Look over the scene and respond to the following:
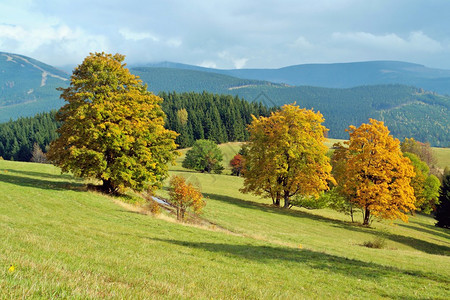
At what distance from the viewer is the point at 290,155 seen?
47719 millimetres

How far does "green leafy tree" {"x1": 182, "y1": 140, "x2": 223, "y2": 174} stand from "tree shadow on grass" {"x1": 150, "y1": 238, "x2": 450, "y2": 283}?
329 ft

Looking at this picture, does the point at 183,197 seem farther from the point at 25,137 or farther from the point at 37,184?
the point at 25,137

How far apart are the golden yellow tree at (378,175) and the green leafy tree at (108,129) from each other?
27123 mm

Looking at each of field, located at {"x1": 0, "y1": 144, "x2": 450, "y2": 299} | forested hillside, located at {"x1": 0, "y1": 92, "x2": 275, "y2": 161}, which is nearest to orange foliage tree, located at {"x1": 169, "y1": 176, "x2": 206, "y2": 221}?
field, located at {"x1": 0, "y1": 144, "x2": 450, "y2": 299}

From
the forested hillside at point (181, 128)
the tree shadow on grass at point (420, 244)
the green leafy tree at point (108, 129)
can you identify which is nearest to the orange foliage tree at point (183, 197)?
the green leafy tree at point (108, 129)

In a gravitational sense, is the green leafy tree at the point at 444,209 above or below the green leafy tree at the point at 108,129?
below

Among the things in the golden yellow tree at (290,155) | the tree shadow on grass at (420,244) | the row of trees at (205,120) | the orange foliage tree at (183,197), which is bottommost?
the tree shadow on grass at (420,244)

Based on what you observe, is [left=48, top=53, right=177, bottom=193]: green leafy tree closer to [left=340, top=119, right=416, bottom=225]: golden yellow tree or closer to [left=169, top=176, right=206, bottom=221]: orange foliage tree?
[left=169, top=176, right=206, bottom=221]: orange foliage tree

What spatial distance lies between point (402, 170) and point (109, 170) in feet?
125

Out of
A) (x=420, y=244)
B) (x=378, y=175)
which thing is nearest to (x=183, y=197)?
(x=378, y=175)

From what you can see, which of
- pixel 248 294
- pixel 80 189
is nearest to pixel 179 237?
pixel 248 294

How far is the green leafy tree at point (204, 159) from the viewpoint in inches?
4737

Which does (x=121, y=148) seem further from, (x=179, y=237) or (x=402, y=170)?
(x=402, y=170)

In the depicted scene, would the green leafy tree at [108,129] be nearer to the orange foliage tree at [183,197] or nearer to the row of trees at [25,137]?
the orange foliage tree at [183,197]
